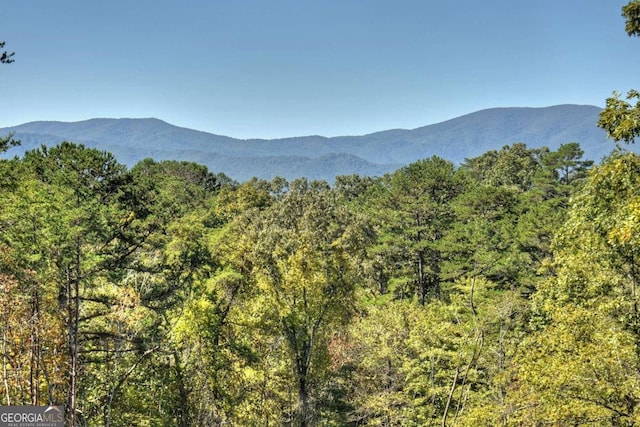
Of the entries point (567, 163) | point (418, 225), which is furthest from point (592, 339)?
point (567, 163)

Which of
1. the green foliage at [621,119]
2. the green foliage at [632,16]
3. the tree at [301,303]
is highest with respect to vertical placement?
the green foliage at [632,16]

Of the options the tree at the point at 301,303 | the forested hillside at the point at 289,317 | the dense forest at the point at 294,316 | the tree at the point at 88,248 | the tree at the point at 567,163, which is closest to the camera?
the dense forest at the point at 294,316

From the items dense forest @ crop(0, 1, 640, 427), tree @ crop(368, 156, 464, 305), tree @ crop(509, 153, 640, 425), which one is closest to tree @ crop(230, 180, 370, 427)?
dense forest @ crop(0, 1, 640, 427)

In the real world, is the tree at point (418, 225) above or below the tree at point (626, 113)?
below

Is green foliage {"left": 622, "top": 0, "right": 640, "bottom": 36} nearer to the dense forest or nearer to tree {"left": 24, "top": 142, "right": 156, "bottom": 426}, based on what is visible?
the dense forest

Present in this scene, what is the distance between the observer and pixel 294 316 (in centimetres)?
1892

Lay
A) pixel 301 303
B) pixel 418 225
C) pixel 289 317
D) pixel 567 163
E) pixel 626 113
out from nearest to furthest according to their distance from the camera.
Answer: pixel 626 113, pixel 289 317, pixel 301 303, pixel 418 225, pixel 567 163

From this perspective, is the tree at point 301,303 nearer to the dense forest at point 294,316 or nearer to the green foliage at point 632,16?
the dense forest at point 294,316

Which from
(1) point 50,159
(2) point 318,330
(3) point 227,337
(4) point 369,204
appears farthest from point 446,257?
(1) point 50,159

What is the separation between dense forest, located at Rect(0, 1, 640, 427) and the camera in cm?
1002

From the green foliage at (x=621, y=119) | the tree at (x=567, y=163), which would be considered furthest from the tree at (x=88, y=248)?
the tree at (x=567, y=163)

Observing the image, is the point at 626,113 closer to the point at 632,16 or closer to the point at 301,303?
the point at 632,16

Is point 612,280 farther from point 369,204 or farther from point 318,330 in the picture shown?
point 369,204

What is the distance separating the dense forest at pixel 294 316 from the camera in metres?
10.0
